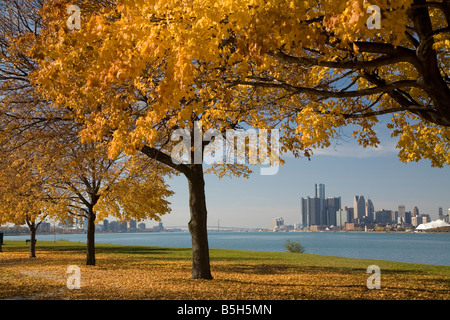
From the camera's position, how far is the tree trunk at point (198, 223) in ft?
44.2

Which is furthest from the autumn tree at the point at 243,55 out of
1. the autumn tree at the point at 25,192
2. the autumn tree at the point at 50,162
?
the autumn tree at the point at 25,192

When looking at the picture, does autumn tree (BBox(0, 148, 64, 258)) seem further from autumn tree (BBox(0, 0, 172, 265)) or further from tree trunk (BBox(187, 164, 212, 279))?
tree trunk (BBox(187, 164, 212, 279))

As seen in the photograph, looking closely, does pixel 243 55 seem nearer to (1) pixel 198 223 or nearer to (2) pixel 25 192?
(1) pixel 198 223

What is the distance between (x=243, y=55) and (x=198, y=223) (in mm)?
8549

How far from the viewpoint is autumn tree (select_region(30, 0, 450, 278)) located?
5.36m

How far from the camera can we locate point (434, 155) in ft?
40.9

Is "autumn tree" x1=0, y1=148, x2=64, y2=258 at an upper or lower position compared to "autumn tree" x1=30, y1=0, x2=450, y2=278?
lower

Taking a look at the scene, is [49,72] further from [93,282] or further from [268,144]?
[93,282]

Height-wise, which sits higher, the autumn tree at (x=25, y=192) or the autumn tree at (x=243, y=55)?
the autumn tree at (x=243, y=55)

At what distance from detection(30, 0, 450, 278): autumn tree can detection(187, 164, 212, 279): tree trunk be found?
3.48m

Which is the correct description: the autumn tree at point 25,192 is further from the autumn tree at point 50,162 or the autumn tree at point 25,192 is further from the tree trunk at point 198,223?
the tree trunk at point 198,223

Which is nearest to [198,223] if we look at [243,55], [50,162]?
[50,162]

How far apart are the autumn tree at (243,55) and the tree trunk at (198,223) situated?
3482mm

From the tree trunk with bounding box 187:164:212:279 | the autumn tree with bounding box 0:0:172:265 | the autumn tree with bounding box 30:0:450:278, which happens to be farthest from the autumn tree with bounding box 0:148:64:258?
the autumn tree with bounding box 30:0:450:278
